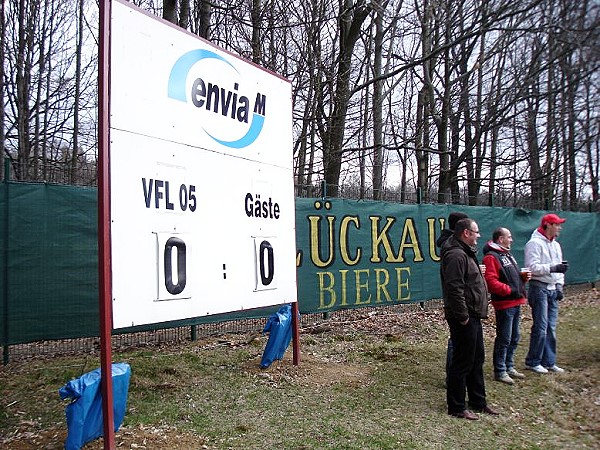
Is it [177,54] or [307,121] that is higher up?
[307,121]

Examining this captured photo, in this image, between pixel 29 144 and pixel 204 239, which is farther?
pixel 29 144

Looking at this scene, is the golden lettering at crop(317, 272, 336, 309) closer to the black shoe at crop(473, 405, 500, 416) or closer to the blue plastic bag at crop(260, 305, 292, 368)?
the blue plastic bag at crop(260, 305, 292, 368)

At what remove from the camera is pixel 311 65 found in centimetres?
1224

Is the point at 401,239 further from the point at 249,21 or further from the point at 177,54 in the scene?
the point at 177,54

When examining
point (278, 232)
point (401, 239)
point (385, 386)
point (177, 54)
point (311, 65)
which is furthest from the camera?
point (311, 65)

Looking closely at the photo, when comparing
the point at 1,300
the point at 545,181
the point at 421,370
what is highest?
the point at 545,181

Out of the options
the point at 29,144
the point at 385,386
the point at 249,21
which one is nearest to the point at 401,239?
the point at 385,386

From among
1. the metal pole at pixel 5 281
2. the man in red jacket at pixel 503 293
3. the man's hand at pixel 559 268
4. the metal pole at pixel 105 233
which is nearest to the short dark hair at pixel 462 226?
the man in red jacket at pixel 503 293

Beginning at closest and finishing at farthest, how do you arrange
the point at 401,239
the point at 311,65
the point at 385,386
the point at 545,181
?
the point at 385,386 → the point at 401,239 → the point at 311,65 → the point at 545,181

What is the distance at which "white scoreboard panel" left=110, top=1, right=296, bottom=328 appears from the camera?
13.3 feet

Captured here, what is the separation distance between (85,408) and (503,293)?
416 cm

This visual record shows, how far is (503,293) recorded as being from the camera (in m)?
5.69

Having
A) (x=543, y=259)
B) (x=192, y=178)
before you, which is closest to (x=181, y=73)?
Result: (x=192, y=178)

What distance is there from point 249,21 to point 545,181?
29.0 feet
